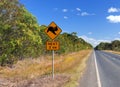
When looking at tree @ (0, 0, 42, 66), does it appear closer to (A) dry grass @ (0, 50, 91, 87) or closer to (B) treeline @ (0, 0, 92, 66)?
(B) treeline @ (0, 0, 92, 66)

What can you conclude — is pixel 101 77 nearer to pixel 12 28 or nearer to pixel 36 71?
pixel 36 71

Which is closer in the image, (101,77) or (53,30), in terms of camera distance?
(53,30)

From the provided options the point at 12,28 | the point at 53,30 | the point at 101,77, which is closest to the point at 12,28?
the point at 12,28

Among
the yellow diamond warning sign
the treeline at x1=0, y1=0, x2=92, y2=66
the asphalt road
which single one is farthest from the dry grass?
the yellow diamond warning sign

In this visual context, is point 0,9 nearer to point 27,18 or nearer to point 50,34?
point 27,18

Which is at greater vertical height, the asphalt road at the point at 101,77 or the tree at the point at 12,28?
the tree at the point at 12,28

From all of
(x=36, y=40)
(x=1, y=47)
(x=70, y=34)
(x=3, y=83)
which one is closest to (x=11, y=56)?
(x=1, y=47)

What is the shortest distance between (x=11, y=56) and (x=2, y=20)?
13.7ft

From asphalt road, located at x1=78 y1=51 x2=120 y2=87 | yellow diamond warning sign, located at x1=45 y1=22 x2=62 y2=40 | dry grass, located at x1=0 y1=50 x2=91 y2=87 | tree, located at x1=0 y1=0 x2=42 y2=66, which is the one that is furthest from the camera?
tree, located at x1=0 y1=0 x2=42 y2=66

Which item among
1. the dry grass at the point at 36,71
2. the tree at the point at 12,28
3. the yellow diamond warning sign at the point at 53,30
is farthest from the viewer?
the tree at the point at 12,28

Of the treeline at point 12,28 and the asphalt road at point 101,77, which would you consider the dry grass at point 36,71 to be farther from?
the treeline at point 12,28

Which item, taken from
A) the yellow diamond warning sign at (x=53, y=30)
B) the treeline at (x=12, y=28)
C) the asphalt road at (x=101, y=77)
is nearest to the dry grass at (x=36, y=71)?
the asphalt road at (x=101, y=77)

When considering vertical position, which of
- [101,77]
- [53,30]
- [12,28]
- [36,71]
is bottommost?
[101,77]

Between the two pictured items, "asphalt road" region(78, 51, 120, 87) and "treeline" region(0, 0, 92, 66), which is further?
"treeline" region(0, 0, 92, 66)
